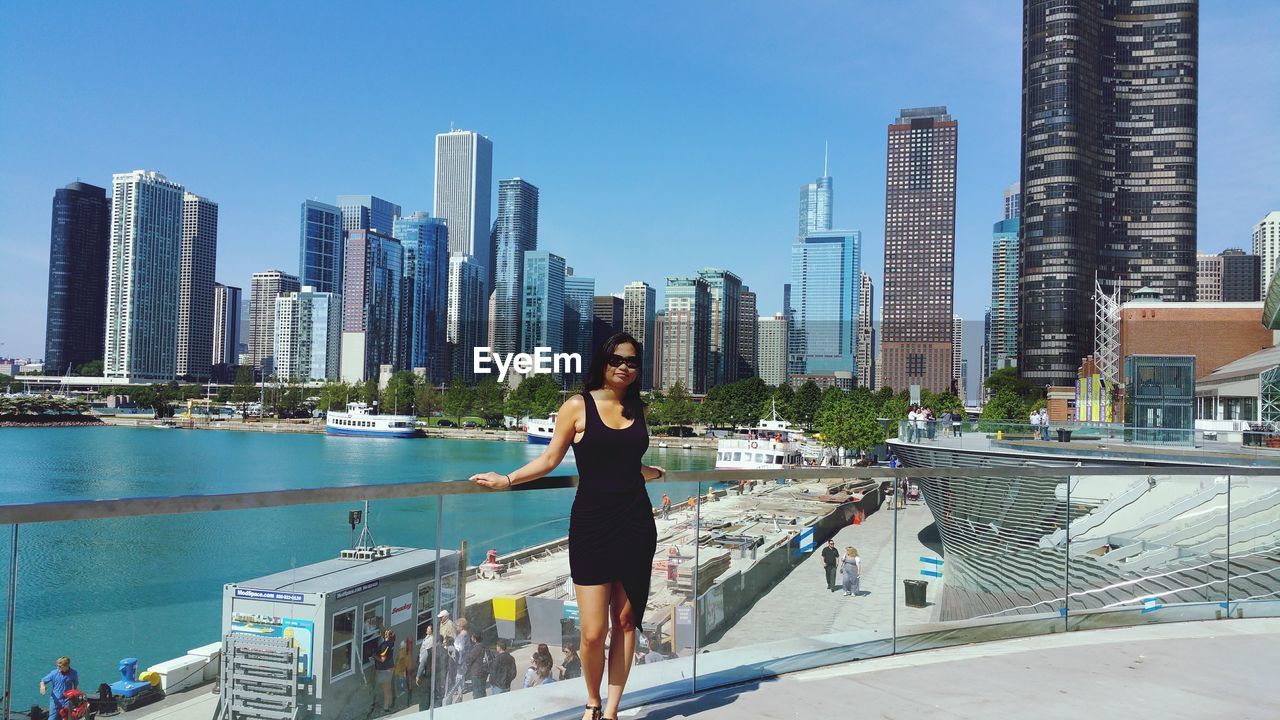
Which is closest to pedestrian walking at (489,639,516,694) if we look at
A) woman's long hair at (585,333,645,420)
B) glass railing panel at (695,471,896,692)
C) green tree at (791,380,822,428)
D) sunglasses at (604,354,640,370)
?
glass railing panel at (695,471,896,692)

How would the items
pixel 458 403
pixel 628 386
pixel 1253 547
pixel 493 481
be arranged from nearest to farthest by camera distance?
1. pixel 493 481
2. pixel 628 386
3. pixel 1253 547
4. pixel 458 403

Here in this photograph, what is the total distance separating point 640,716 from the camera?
3.97 meters

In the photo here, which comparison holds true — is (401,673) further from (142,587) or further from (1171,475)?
(1171,475)

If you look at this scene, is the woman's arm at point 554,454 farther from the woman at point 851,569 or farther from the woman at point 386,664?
the woman at point 851,569

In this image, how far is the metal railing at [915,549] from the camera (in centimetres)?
368

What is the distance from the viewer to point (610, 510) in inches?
143

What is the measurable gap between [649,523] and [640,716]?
0.94 meters

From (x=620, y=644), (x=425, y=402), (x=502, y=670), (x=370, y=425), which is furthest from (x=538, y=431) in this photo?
(x=620, y=644)

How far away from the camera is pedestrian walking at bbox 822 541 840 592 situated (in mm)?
5051

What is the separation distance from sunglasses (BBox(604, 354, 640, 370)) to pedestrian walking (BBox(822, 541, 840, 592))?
1.97 m

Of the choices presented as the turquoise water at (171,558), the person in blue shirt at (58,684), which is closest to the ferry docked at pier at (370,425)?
the turquoise water at (171,558)

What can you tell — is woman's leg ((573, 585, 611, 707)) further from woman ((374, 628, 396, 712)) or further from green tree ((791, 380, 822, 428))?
green tree ((791, 380, 822, 428))

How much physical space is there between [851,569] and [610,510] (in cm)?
212

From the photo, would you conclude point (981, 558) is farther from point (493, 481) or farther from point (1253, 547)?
point (493, 481)
